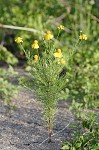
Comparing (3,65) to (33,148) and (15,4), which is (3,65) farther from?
(33,148)

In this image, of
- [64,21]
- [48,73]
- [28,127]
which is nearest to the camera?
[48,73]

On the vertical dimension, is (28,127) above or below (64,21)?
below

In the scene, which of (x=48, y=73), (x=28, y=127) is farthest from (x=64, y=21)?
(x=48, y=73)

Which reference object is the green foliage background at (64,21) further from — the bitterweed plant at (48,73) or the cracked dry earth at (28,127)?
the bitterweed plant at (48,73)

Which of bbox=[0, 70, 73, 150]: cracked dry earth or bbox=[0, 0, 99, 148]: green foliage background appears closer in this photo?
bbox=[0, 70, 73, 150]: cracked dry earth

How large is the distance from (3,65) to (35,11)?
0.78 m

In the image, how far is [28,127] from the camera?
11.2 ft

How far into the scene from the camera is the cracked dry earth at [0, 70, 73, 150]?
10.2 feet

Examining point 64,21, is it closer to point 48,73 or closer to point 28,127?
point 28,127

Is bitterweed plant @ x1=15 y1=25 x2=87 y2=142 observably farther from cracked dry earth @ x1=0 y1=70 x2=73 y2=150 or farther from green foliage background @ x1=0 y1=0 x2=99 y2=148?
green foliage background @ x1=0 y1=0 x2=99 y2=148

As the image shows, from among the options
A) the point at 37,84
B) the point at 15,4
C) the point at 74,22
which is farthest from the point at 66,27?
the point at 37,84

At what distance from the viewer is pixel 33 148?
3053 millimetres

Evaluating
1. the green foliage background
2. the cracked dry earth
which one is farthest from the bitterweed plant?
the green foliage background

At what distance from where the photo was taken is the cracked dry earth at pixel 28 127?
311 cm
